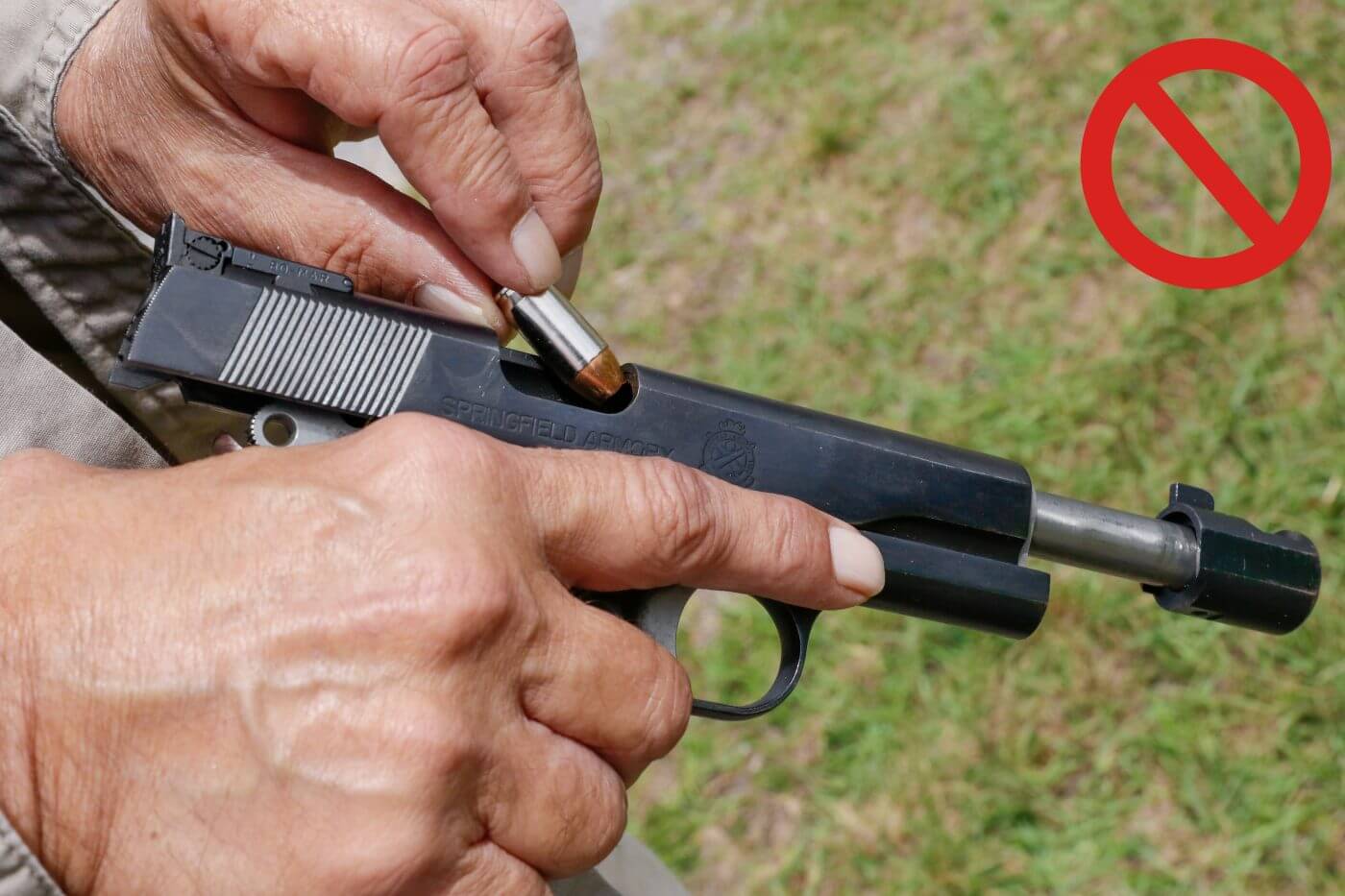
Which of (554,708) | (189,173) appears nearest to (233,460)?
(554,708)

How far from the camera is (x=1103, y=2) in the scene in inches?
171

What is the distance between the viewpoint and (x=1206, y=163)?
12.9 ft

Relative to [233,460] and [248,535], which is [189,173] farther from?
[248,535]

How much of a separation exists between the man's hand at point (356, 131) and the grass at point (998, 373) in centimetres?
188

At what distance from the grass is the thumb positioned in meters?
1.87

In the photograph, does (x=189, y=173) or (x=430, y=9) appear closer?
(x=430, y=9)

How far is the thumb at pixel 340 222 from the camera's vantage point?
191cm

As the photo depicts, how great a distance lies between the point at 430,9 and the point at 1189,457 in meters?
2.65

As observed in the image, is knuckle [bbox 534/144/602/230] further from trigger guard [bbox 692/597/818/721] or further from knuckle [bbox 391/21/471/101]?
trigger guard [bbox 692/597/818/721]

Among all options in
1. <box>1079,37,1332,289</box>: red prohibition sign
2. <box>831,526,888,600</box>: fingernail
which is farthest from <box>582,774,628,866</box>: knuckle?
<box>1079,37,1332,289</box>: red prohibition sign

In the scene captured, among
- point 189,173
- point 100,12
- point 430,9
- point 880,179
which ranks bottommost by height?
point 880,179

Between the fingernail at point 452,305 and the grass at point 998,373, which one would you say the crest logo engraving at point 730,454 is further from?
the grass at point 998,373

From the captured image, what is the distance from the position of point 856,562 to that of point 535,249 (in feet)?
2.37

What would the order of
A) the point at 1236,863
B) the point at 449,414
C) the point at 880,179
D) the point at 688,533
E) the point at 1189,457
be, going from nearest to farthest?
1. the point at 688,533
2. the point at 449,414
3. the point at 1236,863
4. the point at 1189,457
5. the point at 880,179
